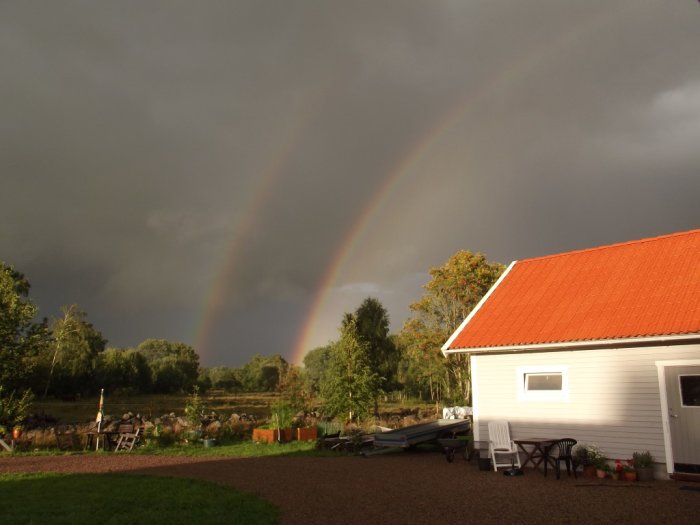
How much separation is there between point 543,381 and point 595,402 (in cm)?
138

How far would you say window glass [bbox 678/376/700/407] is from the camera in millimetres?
11188

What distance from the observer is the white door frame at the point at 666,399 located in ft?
36.6

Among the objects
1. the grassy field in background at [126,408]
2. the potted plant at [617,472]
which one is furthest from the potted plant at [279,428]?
the potted plant at [617,472]

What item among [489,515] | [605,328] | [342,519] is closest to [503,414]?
[605,328]

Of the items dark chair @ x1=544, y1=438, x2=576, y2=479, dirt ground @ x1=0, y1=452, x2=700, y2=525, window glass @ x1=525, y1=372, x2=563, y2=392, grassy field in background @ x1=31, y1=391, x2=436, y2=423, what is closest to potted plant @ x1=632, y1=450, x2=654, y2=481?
dirt ground @ x1=0, y1=452, x2=700, y2=525

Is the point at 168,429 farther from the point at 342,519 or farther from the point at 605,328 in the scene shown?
the point at 605,328

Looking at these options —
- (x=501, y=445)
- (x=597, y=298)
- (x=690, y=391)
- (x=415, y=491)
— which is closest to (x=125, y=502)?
(x=415, y=491)

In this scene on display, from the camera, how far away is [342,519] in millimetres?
8195

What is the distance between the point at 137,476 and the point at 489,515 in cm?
841

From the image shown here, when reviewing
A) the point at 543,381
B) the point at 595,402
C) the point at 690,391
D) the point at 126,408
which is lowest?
the point at 126,408

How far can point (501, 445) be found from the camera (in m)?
13.3

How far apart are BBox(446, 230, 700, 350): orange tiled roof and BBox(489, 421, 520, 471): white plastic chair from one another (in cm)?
208

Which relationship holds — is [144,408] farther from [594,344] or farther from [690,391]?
[690,391]

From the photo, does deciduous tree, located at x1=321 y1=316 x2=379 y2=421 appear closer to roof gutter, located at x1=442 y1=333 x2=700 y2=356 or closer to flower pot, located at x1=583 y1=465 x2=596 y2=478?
roof gutter, located at x1=442 y1=333 x2=700 y2=356
